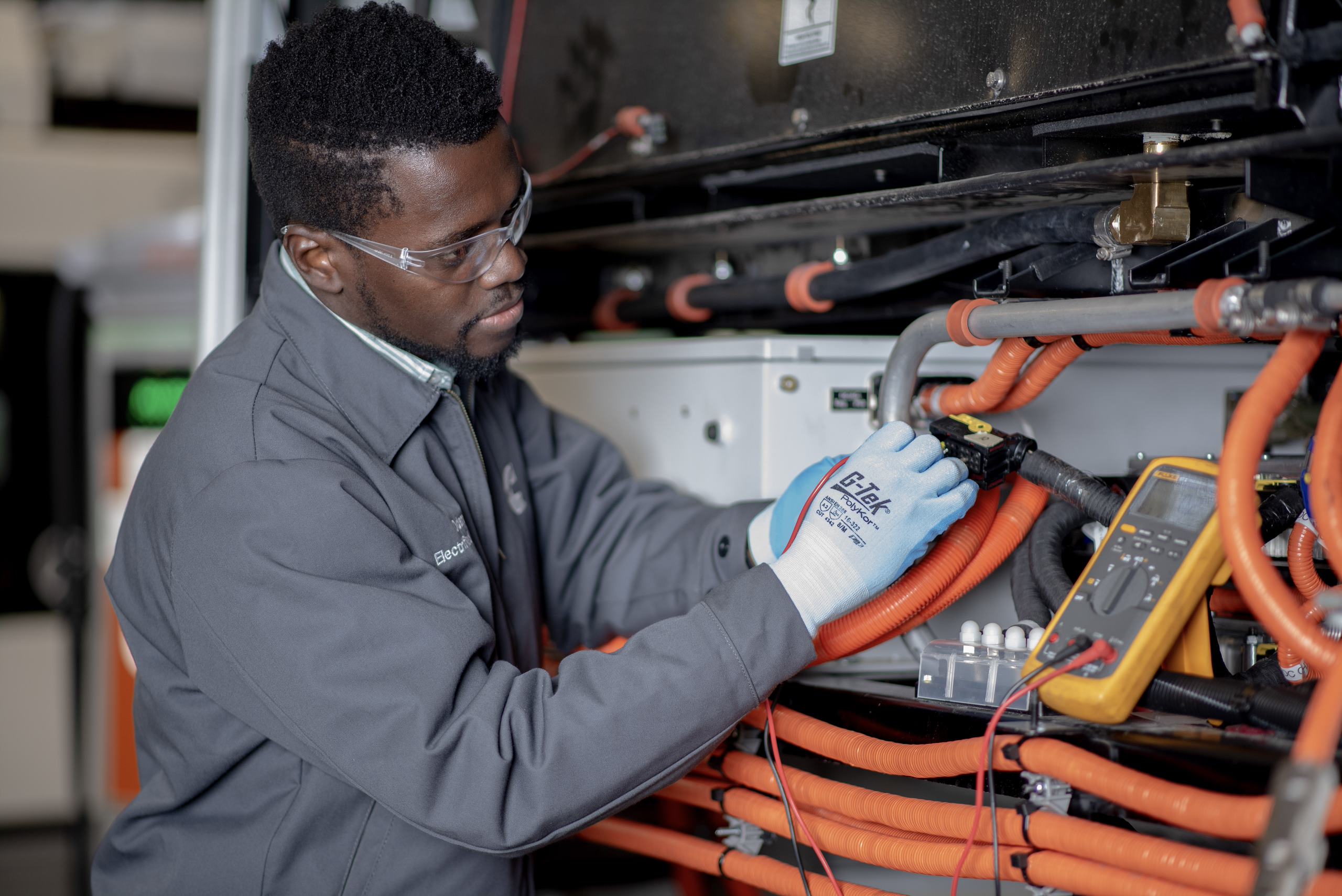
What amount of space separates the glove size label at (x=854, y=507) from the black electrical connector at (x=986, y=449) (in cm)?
11

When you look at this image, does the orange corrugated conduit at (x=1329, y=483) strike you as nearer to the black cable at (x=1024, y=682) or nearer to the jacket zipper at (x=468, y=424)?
the black cable at (x=1024, y=682)

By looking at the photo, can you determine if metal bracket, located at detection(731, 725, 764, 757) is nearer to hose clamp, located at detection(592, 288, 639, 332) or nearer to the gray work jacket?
the gray work jacket

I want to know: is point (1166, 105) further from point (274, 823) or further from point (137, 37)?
point (137, 37)

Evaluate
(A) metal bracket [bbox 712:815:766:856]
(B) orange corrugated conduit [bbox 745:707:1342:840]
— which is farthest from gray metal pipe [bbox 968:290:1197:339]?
(A) metal bracket [bbox 712:815:766:856]

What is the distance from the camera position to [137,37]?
11.0 feet

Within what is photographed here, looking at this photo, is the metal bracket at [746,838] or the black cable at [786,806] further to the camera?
the metal bracket at [746,838]

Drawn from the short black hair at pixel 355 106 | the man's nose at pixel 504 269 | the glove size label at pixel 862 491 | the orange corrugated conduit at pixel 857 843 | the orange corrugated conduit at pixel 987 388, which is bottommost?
the orange corrugated conduit at pixel 857 843

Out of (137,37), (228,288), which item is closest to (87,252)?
(137,37)

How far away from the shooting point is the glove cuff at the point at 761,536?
1250mm

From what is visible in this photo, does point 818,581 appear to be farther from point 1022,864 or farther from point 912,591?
point 1022,864

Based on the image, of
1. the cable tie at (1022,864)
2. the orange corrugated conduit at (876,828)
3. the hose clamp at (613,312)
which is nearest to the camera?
the cable tie at (1022,864)

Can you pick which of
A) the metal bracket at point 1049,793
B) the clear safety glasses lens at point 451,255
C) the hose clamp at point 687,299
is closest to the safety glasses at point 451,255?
the clear safety glasses lens at point 451,255

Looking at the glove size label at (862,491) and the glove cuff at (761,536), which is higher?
the glove size label at (862,491)

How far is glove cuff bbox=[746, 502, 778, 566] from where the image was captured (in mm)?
1250
